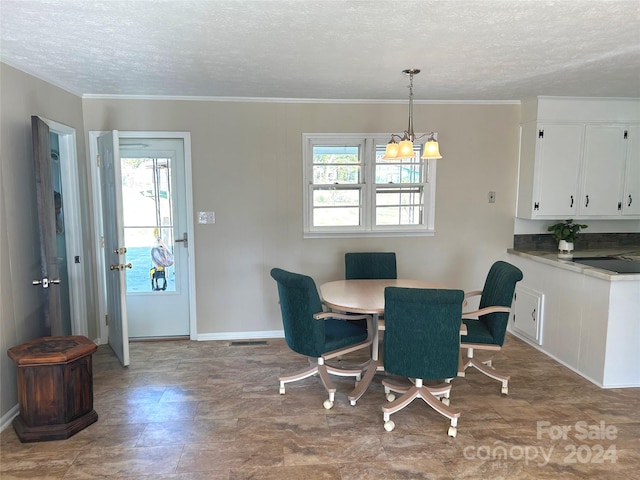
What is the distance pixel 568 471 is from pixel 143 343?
3.64 m

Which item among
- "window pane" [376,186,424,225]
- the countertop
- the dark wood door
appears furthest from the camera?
"window pane" [376,186,424,225]

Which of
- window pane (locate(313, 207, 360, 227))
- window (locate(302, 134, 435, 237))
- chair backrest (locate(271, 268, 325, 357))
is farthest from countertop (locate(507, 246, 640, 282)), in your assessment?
chair backrest (locate(271, 268, 325, 357))

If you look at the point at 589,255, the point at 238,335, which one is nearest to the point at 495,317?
the point at 589,255

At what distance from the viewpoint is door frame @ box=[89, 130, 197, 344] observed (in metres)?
3.88

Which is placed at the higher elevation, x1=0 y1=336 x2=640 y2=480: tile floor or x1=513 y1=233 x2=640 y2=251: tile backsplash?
x1=513 y1=233 x2=640 y2=251: tile backsplash

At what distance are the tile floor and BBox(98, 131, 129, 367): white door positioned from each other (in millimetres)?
351

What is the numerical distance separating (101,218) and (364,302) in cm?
269

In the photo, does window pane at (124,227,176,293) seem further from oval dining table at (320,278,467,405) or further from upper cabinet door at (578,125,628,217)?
upper cabinet door at (578,125,628,217)

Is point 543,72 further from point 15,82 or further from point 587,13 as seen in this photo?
point 15,82

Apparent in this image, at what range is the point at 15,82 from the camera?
282 centimetres

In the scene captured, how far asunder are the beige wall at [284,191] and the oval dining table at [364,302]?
819 mm

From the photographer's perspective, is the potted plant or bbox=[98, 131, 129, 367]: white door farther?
the potted plant

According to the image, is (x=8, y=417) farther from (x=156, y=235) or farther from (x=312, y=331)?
(x=312, y=331)

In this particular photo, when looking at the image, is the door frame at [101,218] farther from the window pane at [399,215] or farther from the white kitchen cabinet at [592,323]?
the white kitchen cabinet at [592,323]
